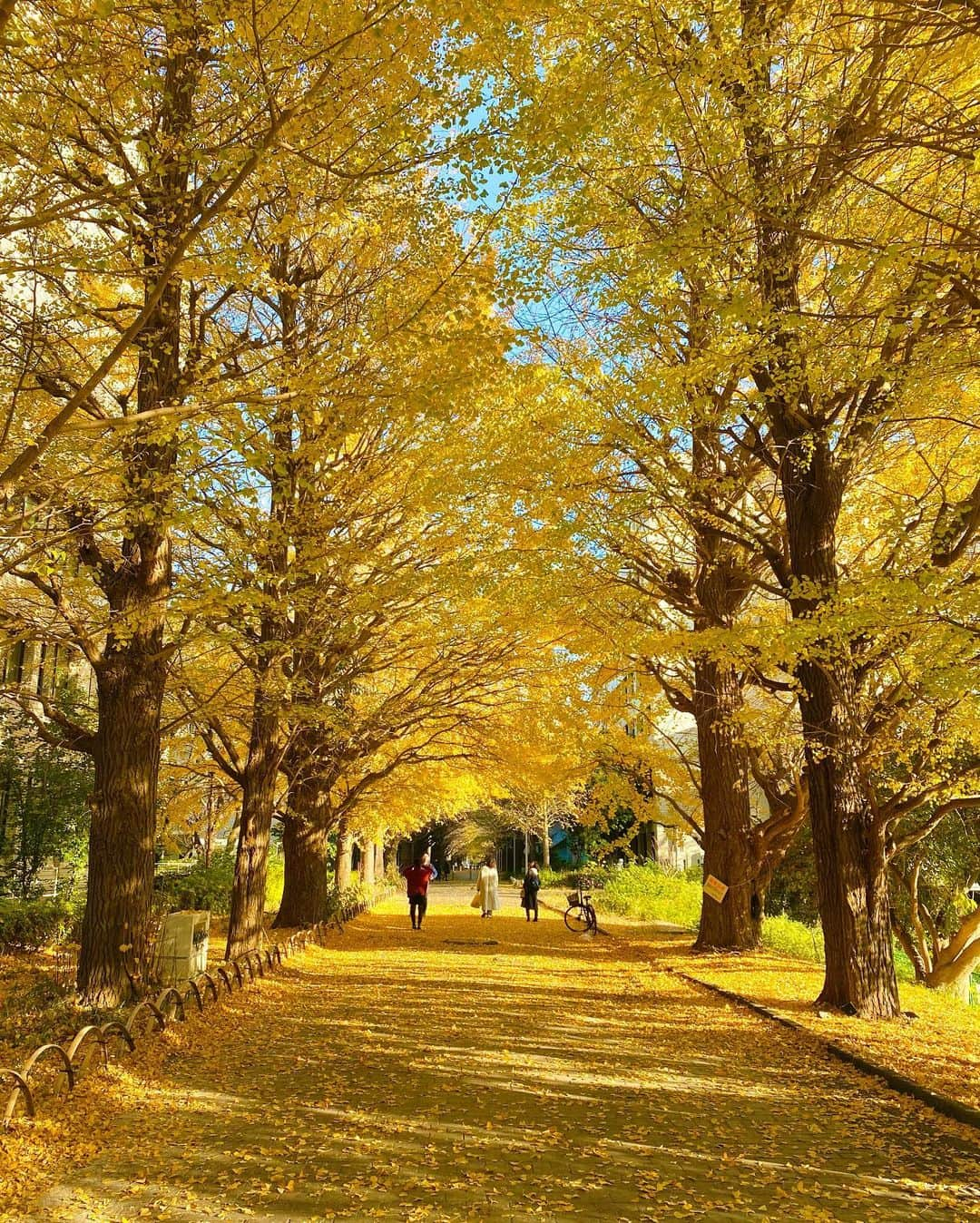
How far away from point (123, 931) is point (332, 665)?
5.78 m

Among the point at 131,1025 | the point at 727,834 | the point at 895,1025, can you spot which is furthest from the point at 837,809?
the point at 131,1025

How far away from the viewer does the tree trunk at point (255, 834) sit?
11.1m

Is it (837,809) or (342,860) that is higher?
(837,809)

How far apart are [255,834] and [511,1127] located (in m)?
7.00

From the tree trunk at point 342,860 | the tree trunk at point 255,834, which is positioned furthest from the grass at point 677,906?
the tree trunk at point 255,834

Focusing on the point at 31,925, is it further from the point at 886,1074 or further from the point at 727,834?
the point at 886,1074

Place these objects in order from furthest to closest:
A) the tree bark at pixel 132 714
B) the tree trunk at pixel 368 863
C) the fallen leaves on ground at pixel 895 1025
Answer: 1. the tree trunk at pixel 368 863
2. the tree bark at pixel 132 714
3. the fallen leaves on ground at pixel 895 1025

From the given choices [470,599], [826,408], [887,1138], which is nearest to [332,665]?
[470,599]

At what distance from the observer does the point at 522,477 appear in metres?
10.1

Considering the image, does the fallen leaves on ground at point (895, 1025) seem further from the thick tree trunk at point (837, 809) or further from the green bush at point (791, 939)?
the green bush at point (791, 939)

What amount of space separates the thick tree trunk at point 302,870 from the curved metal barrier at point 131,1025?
3247 mm

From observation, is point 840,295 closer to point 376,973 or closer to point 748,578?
point 748,578

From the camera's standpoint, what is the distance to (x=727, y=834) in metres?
12.8

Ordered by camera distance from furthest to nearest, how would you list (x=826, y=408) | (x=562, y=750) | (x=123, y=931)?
(x=562, y=750), (x=826, y=408), (x=123, y=931)
